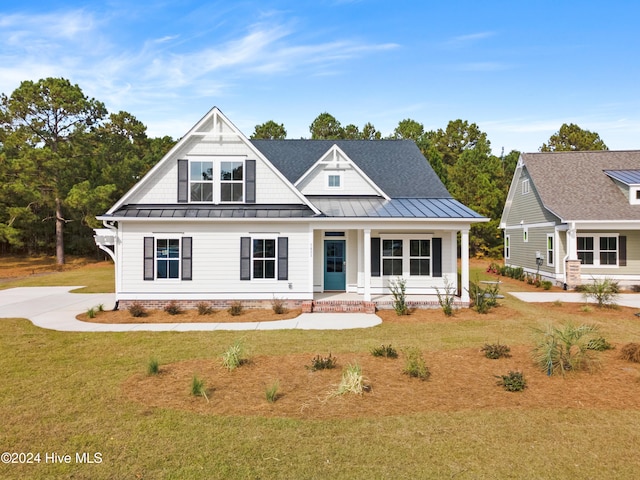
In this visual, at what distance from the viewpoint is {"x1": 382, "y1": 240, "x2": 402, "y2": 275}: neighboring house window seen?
54.0 ft

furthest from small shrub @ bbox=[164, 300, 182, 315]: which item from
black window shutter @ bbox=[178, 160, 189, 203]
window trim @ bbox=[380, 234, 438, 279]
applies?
window trim @ bbox=[380, 234, 438, 279]

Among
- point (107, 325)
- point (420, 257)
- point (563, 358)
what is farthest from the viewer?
point (420, 257)

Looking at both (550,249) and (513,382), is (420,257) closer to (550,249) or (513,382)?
(513,382)

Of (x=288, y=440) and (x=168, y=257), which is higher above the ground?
(x=168, y=257)

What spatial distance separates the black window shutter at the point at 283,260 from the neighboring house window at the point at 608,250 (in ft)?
53.8

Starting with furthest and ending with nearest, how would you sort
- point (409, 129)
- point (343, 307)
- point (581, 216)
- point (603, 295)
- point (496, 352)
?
point (409, 129) → point (581, 216) → point (603, 295) → point (343, 307) → point (496, 352)

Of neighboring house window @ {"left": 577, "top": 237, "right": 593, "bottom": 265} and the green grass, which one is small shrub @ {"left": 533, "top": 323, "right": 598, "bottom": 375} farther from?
neighboring house window @ {"left": 577, "top": 237, "right": 593, "bottom": 265}

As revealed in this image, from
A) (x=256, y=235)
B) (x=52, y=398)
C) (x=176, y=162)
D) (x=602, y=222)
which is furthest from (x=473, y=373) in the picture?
(x=602, y=222)

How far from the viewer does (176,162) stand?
15.3 meters

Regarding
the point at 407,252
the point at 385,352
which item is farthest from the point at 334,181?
the point at 385,352

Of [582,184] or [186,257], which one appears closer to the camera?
[186,257]

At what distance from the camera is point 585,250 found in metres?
20.7

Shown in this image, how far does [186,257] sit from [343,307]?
5.96 m

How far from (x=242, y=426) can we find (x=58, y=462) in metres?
2.19
